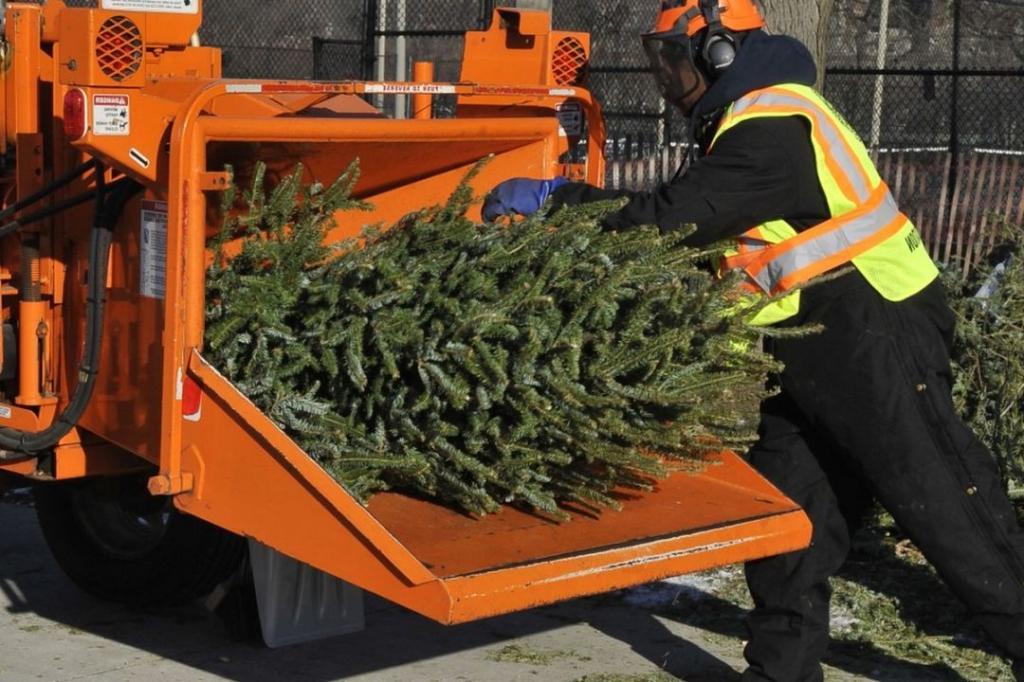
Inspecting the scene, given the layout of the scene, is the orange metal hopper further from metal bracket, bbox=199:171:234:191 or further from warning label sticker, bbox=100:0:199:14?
warning label sticker, bbox=100:0:199:14

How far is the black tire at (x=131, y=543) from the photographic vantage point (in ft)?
15.8

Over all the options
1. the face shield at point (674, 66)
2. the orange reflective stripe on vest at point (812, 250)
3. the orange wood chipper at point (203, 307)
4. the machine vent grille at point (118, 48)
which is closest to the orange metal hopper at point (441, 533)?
the orange wood chipper at point (203, 307)

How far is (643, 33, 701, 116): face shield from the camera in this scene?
409cm

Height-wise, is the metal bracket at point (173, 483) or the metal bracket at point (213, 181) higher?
the metal bracket at point (213, 181)

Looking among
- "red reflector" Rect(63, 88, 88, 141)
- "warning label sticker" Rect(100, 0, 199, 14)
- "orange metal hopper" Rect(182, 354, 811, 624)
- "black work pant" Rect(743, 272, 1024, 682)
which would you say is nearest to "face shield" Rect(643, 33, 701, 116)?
"black work pant" Rect(743, 272, 1024, 682)

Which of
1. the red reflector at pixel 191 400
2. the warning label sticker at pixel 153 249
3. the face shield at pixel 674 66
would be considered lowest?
the red reflector at pixel 191 400

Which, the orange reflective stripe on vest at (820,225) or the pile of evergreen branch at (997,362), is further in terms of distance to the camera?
the pile of evergreen branch at (997,362)

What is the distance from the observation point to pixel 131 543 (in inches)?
197

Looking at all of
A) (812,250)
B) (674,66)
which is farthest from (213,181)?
(812,250)

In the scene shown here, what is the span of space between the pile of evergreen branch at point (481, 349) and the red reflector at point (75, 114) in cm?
35

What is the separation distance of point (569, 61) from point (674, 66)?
704 mm

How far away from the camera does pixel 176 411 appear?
144 inches

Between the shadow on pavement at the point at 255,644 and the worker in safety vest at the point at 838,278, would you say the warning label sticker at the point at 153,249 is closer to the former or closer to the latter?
the worker in safety vest at the point at 838,278

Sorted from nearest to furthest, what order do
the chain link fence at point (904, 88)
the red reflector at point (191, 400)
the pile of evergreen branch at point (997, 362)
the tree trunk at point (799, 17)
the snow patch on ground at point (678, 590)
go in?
the red reflector at point (191, 400) < the snow patch on ground at point (678, 590) < the pile of evergreen branch at point (997, 362) < the tree trunk at point (799, 17) < the chain link fence at point (904, 88)
